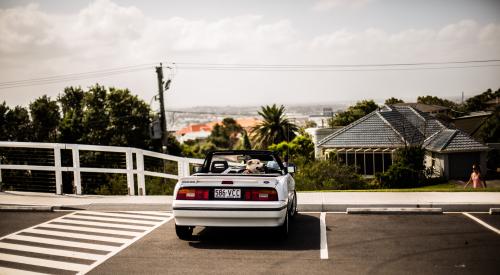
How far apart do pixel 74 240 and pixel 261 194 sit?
3237 millimetres

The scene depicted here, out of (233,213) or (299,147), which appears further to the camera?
(299,147)

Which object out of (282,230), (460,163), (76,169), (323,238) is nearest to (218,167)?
(282,230)

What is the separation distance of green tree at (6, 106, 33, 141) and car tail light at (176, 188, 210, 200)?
57.6 meters

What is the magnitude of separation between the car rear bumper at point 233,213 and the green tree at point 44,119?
56.3 metres

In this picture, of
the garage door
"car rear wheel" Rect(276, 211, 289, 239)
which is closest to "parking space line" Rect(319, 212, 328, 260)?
"car rear wheel" Rect(276, 211, 289, 239)

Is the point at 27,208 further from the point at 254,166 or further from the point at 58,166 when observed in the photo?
the point at 254,166

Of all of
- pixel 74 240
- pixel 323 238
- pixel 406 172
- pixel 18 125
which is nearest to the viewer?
pixel 323 238

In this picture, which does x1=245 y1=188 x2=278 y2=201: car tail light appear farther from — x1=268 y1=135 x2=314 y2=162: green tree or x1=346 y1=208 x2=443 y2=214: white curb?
x1=268 y1=135 x2=314 y2=162: green tree

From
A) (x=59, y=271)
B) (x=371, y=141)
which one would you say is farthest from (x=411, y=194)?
(x=371, y=141)

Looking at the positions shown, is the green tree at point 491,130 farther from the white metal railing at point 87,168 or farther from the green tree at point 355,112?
the white metal railing at point 87,168

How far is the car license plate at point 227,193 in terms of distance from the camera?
716cm

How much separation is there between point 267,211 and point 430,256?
7.66 ft

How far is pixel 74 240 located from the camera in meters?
7.78

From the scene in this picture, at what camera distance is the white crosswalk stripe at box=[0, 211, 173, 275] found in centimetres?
643
